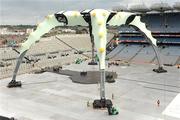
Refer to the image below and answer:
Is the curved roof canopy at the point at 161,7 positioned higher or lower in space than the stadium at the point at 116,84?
higher

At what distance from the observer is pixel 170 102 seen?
38.0m

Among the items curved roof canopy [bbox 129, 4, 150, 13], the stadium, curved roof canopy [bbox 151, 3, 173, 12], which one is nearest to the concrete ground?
the stadium

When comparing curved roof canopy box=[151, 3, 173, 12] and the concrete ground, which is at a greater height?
curved roof canopy box=[151, 3, 173, 12]

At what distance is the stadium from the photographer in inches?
1350

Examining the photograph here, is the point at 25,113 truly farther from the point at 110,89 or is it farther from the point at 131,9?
the point at 131,9

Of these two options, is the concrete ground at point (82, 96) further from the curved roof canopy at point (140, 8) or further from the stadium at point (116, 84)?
the curved roof canopy at point (140, 8)

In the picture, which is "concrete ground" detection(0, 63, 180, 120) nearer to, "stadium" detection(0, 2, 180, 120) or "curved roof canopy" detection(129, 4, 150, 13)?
"stadium" detection(0, 2, 180, 120)

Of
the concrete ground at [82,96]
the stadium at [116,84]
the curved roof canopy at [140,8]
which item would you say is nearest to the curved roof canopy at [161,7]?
the stadium at [116,84]

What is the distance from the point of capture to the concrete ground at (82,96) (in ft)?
110

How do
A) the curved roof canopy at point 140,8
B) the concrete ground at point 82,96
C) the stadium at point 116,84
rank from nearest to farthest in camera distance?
the concrete ground at point 82,96
the stadium at point 116,84
the curved roof canopy at point 140,8

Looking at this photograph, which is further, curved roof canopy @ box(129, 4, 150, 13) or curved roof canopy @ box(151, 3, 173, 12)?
curved roof canopy @ box(129, 4, 150, 13)

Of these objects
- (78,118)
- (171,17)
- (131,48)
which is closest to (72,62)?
(131,48)

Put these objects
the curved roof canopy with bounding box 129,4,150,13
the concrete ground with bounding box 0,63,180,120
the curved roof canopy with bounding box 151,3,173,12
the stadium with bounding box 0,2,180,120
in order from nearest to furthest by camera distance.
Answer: the concrete ground with bounding box 0,63,180,120
the stadium with bounding box 0,2,180,120
the curved roof canopy with bounding box 151,3,173,12
the curved roof canopy with bounding box 129,4,150,13

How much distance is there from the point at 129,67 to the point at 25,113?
37.0 meters
